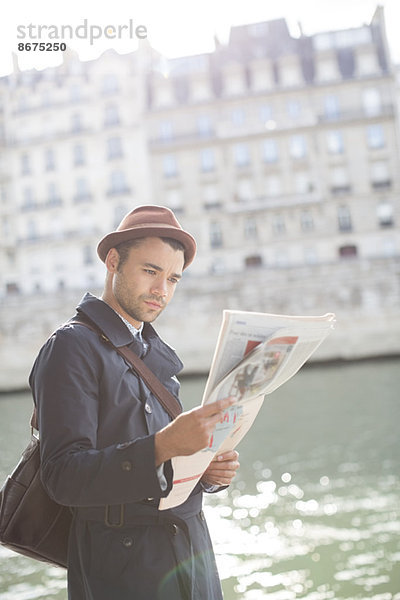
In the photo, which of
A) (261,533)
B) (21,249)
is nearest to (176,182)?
(21,249)

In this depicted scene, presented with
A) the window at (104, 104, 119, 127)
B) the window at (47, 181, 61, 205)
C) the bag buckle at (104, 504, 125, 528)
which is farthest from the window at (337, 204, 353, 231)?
the bag buckle at (104, 504, 125, 528)

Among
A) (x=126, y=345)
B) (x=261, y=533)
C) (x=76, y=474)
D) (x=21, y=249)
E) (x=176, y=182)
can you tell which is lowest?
(x=261, y=533)

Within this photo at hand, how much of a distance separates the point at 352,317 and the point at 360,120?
10.7 meters

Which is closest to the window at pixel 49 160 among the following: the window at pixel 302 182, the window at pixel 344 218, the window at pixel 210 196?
the window at pixel 210 196

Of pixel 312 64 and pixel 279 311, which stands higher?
pixel 312 64

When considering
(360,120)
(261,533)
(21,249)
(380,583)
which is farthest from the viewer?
(21,249)

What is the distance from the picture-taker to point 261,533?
5.41 metres

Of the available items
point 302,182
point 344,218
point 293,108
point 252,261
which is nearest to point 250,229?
point 252,261

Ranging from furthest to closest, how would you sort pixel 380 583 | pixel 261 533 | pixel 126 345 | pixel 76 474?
pixel 261 533 < pixel 380 583 < pixel 126 345 < pixel 76 474

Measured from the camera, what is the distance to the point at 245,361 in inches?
54.6

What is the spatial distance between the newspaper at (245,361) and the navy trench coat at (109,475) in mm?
97

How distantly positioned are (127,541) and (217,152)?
29533 mm

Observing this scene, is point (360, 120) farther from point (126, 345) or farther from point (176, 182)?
point (126, 345)

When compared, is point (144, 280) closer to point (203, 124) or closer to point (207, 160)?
point (207, 160)
